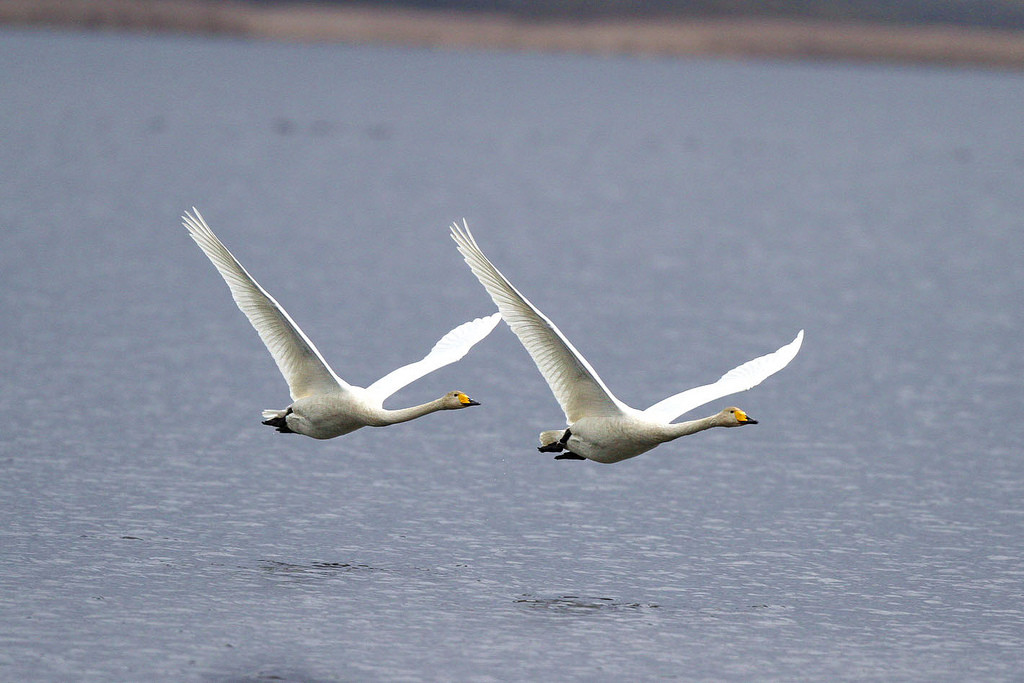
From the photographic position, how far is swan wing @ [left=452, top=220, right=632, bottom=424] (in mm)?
19969

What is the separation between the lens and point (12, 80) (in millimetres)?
145375

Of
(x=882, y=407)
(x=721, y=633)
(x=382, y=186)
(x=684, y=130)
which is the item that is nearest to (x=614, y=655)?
(x=721, y=633)

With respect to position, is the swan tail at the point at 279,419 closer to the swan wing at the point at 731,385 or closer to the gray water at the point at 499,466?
the gray water at the point at 499,466

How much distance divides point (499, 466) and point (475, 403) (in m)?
9.55

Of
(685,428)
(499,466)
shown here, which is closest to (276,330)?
(685,428)

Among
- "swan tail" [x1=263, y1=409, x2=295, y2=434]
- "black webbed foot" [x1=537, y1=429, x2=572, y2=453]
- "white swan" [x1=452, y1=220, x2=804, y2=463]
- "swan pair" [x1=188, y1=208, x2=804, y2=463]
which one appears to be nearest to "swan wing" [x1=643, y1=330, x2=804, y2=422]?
"swan pair" [x1=188, y1=208, x2=804, y2=463]

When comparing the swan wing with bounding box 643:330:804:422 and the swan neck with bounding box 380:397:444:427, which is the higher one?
the swan wing with bounding box 643:330:804:422

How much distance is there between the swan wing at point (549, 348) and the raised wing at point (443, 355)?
159 cm

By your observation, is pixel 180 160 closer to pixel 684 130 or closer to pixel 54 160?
pixel 54 160

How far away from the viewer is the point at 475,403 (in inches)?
795

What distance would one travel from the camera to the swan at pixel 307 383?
21.7 m

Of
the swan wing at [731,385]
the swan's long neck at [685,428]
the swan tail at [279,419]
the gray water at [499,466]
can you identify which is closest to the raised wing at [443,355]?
the swan tail at [279,419]

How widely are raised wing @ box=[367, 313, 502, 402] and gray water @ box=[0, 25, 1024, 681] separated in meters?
2.47

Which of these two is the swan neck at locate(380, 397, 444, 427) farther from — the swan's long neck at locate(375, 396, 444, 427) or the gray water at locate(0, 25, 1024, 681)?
the gray water at locate(0, 25, 1024, 681)
